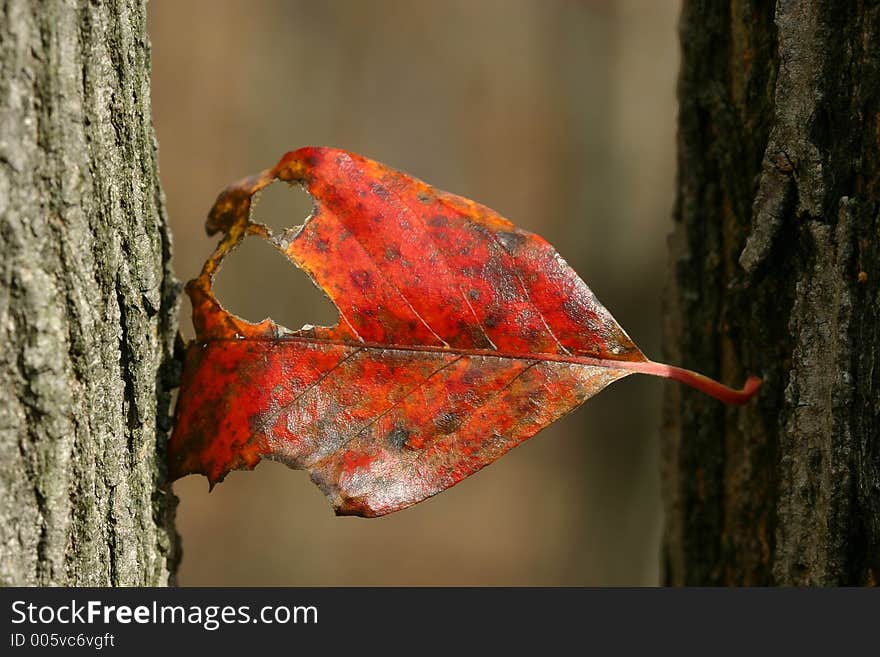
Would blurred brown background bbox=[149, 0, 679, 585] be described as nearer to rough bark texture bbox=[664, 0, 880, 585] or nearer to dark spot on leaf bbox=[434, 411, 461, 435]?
rough bark texture bbox=[664, 0, 880, 585]

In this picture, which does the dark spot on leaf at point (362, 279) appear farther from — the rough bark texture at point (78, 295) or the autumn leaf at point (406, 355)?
the rough bark texture at point (78, 295)

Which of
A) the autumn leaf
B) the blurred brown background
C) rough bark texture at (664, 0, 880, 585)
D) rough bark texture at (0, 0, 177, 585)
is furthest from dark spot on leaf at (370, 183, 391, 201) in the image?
the blurred brown background

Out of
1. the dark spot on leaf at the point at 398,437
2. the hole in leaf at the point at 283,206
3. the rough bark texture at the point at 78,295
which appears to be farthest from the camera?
the hole in leaf at the point at 283,206

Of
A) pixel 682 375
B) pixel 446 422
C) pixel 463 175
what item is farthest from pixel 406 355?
pixel 463 175

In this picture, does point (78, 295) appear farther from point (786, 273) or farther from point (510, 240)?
point (786, 273)

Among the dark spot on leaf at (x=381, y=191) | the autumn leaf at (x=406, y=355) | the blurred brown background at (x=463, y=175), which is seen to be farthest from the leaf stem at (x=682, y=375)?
the blurred brown background at (x=463, y=175)
